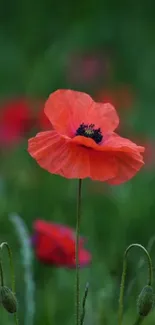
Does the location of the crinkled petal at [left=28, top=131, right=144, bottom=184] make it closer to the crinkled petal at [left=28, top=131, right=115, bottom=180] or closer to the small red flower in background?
the crinkled petal at [left=28, top=131, right=115, bottom=180]

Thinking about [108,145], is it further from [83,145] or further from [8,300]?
[8,300]

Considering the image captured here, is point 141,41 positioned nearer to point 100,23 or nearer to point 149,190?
point 100,23

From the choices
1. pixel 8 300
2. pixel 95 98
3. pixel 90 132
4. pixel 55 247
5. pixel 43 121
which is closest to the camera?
pixel 8 300

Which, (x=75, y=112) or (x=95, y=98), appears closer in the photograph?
(x=75, y=112)

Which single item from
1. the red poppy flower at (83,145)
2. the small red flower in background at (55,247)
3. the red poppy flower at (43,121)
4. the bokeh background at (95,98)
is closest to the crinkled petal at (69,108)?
the red poppy flower at (83,145)

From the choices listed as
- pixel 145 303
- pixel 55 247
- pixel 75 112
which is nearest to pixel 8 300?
pixel 145 303

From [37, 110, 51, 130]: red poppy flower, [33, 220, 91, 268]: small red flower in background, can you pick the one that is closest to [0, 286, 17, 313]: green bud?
[33, 220, 91, 268]: small red flower in background

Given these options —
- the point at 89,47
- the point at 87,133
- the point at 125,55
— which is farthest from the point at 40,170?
the point at 125,55
